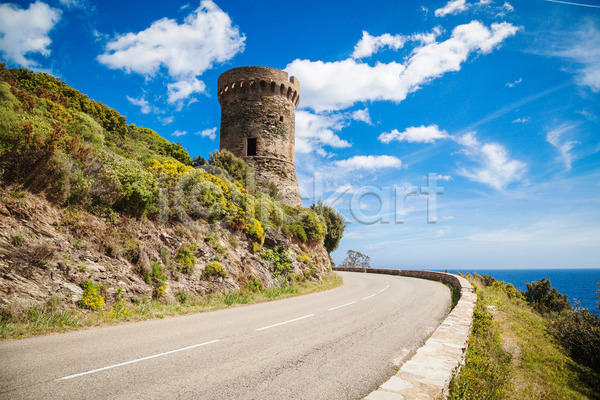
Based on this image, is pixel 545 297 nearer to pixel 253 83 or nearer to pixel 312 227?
pixel 312 227

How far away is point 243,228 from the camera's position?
1527 cm

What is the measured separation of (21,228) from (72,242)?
1.14 m

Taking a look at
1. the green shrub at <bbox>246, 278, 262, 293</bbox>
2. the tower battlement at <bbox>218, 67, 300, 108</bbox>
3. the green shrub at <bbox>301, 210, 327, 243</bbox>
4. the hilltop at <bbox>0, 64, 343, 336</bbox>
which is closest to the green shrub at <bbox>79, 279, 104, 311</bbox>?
the hilltop at <bbox>0, 64, 343, 336</bbox>

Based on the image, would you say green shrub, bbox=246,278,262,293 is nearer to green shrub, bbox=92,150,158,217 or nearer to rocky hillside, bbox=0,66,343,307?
rocky hillside, bbox=0,66,343,307

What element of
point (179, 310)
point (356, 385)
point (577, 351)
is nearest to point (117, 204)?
point (179, 310)

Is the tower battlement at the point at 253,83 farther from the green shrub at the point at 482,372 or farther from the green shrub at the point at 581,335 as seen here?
the green shrub at the point at 581,335

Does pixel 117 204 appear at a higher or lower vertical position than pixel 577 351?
higher

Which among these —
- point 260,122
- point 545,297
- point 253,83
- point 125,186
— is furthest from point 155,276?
point 545,297

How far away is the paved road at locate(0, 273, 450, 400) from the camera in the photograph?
3930mm

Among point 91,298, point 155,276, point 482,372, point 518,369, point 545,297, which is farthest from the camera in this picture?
point 545,297

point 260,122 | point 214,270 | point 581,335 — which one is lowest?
point 581,335

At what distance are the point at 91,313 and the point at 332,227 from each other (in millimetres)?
24755

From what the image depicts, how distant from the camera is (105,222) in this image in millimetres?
9562

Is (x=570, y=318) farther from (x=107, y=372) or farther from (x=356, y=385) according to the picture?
(x=107, y=372)
